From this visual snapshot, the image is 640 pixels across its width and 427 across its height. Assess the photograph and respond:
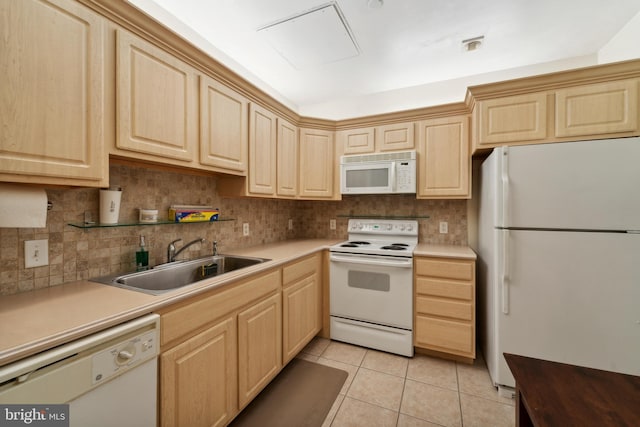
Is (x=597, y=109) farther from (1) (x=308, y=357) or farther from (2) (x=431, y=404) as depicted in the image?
(1) (x=308, y=357)

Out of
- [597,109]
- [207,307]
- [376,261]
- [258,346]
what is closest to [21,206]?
[207,307]

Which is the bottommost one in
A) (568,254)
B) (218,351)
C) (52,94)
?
(218,351)

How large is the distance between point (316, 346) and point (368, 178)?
5.49ft

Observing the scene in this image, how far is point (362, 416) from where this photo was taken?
5.22ft

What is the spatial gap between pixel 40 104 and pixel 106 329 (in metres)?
0.84

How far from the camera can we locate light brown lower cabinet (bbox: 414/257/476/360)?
6.75 feet

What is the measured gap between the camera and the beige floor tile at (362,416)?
1.53 metres

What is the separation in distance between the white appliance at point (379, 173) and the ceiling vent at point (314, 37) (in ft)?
3.08

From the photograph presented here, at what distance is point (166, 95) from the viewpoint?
1.40 metres

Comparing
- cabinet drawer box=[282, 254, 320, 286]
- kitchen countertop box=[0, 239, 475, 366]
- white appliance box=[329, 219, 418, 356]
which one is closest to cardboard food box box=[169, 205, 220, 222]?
kitchen countertop box=[0, 239, 475, 366]

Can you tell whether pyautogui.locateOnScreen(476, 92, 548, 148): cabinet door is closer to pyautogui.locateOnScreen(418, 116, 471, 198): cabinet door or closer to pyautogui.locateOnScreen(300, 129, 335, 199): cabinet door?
pyautogui.locateOnScreen(418, 116, 471, 198): cabinet door

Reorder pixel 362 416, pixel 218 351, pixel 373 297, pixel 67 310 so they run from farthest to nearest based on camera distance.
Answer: pixel 373 297 < pixel 362 416 < pixel 218 351 < pixel 67 310

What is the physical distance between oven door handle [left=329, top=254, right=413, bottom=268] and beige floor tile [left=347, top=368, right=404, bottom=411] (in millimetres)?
833

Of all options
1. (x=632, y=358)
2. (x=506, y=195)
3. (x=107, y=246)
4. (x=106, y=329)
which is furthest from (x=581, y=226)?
(x=107, y=246)
